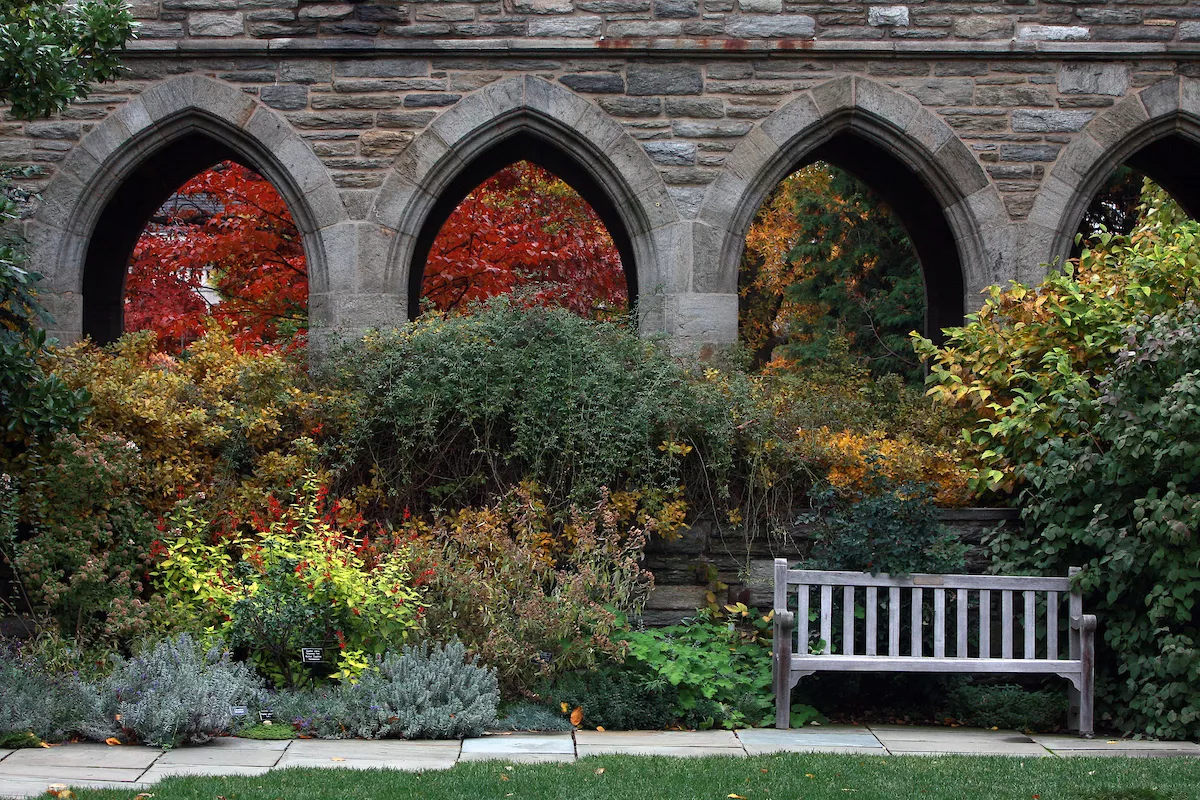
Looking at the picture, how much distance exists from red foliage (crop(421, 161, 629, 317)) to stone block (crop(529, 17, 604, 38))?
9.71 ft

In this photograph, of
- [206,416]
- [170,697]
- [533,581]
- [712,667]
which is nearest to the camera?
[170,697]

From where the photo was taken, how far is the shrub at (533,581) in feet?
19.7

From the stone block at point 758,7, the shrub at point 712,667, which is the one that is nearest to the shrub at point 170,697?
the shrub at point 712,667

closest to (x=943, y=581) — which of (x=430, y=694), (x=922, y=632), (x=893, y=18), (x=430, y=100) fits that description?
(x=922, y=632)

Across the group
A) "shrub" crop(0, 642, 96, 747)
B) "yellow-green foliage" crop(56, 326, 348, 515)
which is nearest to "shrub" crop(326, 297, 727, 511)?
"yellow-green foliage" crop(56, 326, 348, 515)

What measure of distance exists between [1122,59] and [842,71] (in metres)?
2.06

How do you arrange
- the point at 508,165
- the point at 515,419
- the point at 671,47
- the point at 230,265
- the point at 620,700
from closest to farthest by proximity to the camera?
the point at 620,700, the point at 515,419, the point at 671,47, the point at 508,165, the point at 230,265

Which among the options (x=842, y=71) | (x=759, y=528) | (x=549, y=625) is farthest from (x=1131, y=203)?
(x=549, y=625)

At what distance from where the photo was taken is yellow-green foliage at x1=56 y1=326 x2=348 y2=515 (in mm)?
6730

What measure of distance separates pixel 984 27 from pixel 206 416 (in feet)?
20.3

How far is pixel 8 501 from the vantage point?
6.22 meters

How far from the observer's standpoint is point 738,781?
4.65 m

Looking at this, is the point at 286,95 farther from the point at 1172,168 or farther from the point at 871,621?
the point at 1172,168

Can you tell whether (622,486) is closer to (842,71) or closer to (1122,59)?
(842,71)
